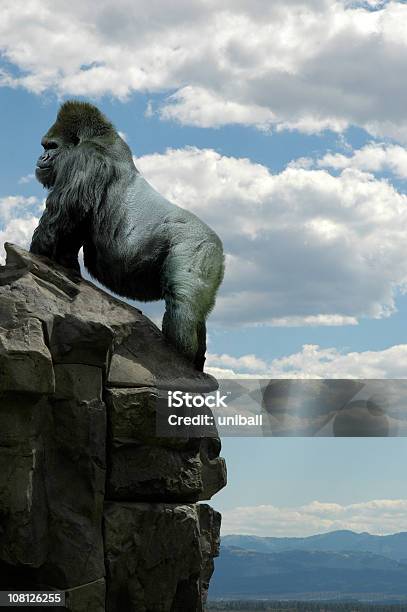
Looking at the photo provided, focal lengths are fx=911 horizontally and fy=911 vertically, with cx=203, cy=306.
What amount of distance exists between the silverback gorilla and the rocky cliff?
2.64 feet

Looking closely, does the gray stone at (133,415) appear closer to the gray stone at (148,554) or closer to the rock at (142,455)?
the rock at (142,455)

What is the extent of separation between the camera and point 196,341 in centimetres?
854

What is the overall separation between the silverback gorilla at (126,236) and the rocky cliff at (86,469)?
80cm

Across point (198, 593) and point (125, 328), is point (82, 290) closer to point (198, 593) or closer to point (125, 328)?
point (125, 328)

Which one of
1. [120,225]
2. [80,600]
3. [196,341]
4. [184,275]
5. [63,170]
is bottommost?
[80,600]

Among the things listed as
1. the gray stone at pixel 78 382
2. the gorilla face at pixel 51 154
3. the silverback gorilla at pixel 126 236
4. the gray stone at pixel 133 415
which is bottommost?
the gray stone at pixel 133 415

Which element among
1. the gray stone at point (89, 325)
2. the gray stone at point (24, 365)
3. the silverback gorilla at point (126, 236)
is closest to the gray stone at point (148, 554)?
the gray stone at point (89, 325)

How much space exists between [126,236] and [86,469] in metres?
2.46

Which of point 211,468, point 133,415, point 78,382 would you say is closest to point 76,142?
point 78,382

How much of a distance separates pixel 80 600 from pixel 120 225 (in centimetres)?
350

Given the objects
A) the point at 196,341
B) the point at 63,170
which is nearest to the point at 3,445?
the point at 196,341

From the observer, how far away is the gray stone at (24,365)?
6852 millimetres

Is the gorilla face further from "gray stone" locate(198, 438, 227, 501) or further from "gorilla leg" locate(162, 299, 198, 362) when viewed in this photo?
"gray stone" locate(198, 438, 227, 501)

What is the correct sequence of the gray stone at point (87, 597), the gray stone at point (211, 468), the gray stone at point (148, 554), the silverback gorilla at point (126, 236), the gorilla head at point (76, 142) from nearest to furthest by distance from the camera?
the gray stone at point (87, 597)
the gray stone at point (148, 554)
the silverback gorilla at point (126, 236)
the gray stone at point (211, 468)
the gorilla head at point (76, 142)
